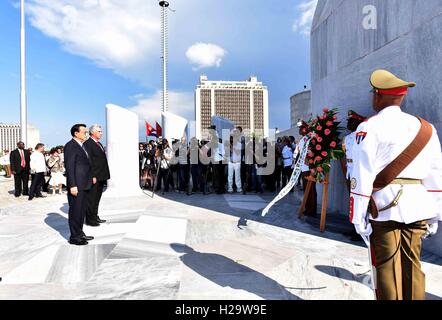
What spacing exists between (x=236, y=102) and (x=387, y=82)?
123m

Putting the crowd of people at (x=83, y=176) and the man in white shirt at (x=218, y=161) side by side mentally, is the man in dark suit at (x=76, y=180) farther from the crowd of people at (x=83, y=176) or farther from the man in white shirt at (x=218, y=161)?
the man in white shirt at (x=218, y=161)

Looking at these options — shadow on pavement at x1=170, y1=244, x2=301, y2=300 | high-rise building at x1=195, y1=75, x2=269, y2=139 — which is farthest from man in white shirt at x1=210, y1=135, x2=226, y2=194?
high-rise building at x1=195, y1=75, x2=269, y2=139

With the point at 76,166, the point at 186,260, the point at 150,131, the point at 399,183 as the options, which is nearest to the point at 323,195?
the point at 186,260

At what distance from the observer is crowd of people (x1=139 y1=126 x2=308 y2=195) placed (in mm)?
10430

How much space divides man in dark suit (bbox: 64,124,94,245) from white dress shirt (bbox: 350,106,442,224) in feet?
13.6

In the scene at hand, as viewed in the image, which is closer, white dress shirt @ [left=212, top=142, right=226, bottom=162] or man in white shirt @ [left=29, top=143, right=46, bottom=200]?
man in white shirt @ [left=29, top=143, right=46, bottom=200]

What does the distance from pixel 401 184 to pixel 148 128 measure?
17.3m

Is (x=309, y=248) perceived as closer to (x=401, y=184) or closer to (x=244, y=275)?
(x=244, y=275)

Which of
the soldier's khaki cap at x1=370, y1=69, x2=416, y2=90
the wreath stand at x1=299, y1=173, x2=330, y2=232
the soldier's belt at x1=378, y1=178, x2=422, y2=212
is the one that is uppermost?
the soldier's khaki cap at x1=370, y1=69, x2=416, y2=90

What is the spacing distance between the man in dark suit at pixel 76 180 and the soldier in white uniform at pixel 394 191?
4.14 metres

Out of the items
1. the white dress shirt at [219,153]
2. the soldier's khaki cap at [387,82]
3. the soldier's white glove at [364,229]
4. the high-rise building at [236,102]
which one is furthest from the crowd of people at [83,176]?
the high-rise building at [236,102]

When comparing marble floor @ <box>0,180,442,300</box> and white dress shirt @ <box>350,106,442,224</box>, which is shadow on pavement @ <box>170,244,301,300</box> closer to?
marble floor @ <box>0,180,442,300</box>
